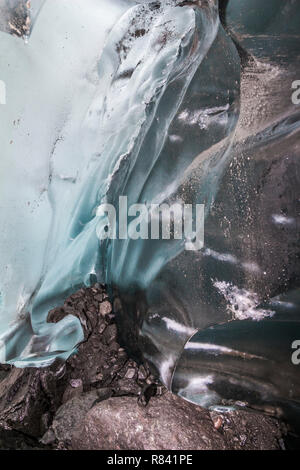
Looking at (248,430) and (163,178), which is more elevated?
(163,178)

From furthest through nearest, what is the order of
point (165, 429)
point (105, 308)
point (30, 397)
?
point (105, 308) → point (30, 397) → point (165, 429)

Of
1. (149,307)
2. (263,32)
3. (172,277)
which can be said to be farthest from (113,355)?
(263,32)

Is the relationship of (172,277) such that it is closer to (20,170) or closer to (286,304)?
(286,304)

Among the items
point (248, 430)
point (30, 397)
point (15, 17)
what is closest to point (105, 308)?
point (30, 397)

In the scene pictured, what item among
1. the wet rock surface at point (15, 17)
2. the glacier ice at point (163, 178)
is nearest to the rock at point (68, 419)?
the glacier ice at point (163, 178)

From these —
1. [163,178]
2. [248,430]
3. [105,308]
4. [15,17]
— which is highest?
[15,17]

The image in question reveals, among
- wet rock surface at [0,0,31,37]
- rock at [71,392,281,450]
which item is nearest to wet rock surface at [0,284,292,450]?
rock at [71,392,281,450]

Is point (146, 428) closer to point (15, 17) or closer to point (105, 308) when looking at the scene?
point (105, 308)

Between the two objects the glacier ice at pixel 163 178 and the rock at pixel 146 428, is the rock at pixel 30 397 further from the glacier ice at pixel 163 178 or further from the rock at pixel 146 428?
the rock at pixel 146 428

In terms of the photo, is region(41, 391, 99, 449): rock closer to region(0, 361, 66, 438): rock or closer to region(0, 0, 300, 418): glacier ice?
region(0, 361, 66, 438): rock
